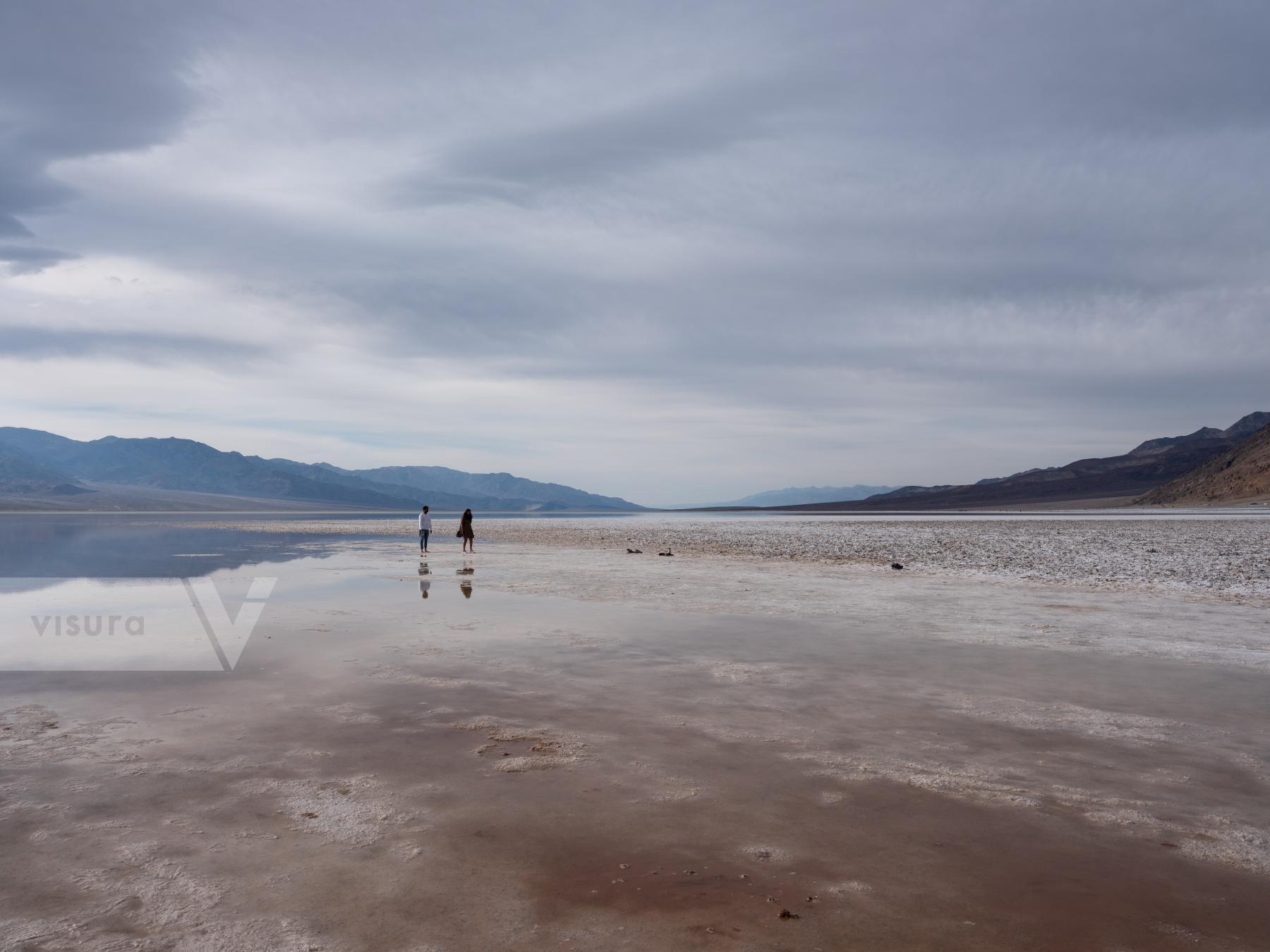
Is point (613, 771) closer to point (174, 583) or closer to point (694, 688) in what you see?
point (694, 688)

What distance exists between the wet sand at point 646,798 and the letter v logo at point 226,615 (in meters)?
0.43

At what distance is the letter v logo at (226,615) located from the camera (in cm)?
1169

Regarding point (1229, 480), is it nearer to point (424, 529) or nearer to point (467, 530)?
point (467, 530)

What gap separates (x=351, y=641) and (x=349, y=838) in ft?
25.1

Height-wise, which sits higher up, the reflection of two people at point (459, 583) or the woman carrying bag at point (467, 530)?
the woman carrying bag at point (467, 530)

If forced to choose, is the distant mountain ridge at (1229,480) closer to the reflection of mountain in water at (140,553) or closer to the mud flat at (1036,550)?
the mud flat at (1036,550)

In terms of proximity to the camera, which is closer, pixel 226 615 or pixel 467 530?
pixel 226 615

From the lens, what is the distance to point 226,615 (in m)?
15.0

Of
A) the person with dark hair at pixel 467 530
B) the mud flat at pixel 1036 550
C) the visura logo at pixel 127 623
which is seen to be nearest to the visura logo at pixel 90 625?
the visura logo at pixel 127 623

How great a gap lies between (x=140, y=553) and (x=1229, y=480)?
154669mm

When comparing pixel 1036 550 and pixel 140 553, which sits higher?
pixel 1036 550

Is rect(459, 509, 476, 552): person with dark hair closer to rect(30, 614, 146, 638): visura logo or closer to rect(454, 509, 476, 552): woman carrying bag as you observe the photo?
rect(454, 509, 476, 552): woman carrying bag

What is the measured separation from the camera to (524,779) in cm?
627

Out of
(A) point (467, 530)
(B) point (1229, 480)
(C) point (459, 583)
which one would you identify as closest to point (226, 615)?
(C) point (459, 583)
